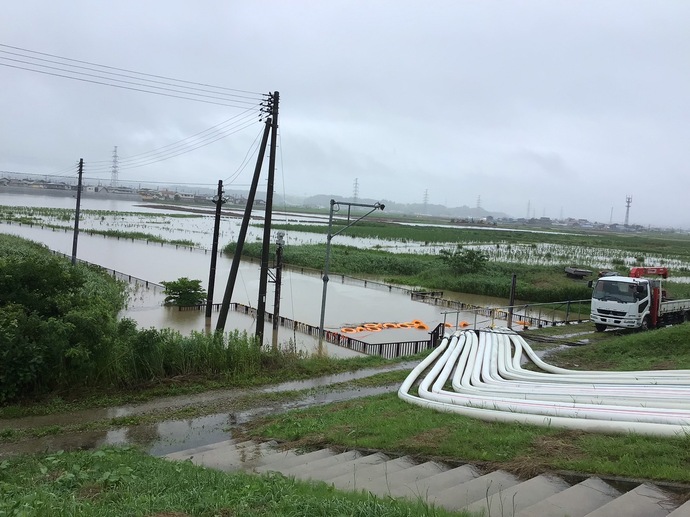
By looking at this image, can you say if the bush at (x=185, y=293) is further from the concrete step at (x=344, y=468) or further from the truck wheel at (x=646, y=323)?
the concrete step at (x=344, y=468)

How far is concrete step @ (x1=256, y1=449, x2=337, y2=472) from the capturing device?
6.99 m

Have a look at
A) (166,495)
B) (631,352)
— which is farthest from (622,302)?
(166,495)

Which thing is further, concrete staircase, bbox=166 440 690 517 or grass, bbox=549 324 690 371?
grass, bbox=549 324 690 371

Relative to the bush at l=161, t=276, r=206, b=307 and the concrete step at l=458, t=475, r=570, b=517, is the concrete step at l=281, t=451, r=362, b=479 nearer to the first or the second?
the concrete step at l=458, t=475, r=570, b=517

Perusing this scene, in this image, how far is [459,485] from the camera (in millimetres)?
5250

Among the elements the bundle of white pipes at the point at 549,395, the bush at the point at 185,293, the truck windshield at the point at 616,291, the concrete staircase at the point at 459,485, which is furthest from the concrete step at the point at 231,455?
the bush at the point at 185,293

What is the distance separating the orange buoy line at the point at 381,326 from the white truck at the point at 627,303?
7.20m

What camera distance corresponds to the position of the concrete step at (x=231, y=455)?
7.21 meters

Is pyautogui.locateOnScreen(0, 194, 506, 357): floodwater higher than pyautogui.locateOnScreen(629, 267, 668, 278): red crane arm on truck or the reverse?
the reverse

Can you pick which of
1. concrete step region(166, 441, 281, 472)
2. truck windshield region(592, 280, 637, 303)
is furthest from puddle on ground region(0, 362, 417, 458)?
truck windshield region(592, 280, 637, 303)

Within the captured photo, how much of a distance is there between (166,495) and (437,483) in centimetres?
272

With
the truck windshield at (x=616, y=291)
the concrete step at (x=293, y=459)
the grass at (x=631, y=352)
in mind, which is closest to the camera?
the concrete step at (x=293, y=459)

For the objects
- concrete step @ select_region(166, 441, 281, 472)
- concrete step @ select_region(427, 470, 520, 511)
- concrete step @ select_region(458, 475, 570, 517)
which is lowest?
concrete step @ select_region(166, 441, 281, 472)

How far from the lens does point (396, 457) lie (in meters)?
6.98
